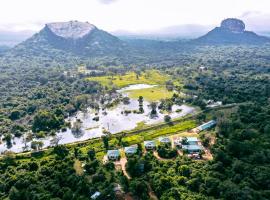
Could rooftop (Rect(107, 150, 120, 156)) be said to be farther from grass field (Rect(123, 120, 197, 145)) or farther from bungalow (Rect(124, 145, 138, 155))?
grass field (Rect(123, 120, 197, 145))

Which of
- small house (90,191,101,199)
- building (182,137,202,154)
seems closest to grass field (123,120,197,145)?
building (182,137,202,154)

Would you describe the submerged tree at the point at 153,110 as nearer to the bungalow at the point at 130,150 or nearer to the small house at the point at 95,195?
the bungalow at the point at 130,150

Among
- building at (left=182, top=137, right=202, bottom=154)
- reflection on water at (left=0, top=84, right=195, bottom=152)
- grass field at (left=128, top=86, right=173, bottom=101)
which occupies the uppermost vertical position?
building at (left=182, top=137, right=202, bottom=154)

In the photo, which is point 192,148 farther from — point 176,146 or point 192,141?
point 176,146

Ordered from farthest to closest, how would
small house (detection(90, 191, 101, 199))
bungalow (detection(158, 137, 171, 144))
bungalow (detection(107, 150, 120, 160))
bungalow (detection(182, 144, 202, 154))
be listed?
bungalow (detection(158, 137, 171, 144)), bungalow (detection(182, 144, 202, 154)), bungalow (detection(107, 150, 120, 160)), small house (detection(90, 191, 101, 199))

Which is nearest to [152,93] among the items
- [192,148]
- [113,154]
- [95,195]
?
[192,148]

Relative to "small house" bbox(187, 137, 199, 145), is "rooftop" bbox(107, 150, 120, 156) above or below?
below
